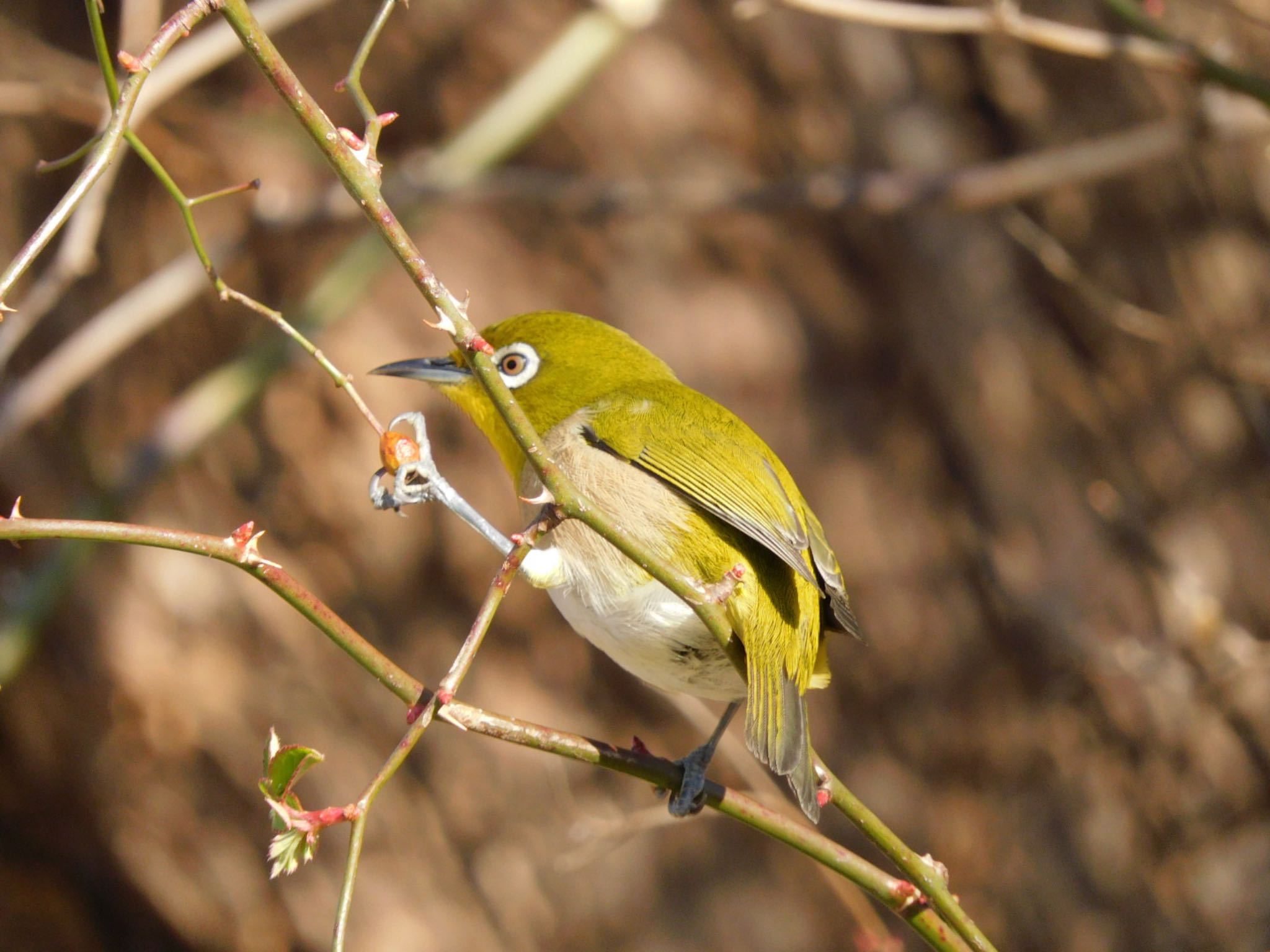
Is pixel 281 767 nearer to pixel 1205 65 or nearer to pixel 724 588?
pixel 724 588

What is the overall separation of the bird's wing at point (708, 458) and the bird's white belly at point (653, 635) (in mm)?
208

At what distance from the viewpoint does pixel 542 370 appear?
302cm

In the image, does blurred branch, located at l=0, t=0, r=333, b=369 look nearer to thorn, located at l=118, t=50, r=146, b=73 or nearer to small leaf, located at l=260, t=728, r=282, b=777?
thorn, located at l=118, t=50, r=146, b=73

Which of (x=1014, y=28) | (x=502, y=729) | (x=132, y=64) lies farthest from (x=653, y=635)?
(x=1014, y=28)

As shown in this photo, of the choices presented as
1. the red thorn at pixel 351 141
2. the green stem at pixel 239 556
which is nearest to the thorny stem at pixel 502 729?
the green stem at pixel 239 556

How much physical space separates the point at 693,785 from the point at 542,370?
3.98 ft

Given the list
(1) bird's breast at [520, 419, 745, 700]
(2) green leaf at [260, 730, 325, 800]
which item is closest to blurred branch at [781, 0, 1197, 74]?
(1) bird's breast at [520, 419, 745, 700]

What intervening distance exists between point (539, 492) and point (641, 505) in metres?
0.21

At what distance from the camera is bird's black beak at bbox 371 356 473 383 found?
2.86 m

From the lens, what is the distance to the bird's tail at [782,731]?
2.01 meters

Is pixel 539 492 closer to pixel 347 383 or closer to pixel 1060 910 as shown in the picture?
pixel 347 383

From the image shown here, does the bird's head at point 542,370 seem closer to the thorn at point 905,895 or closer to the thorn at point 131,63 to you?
the thorn at point 905,895

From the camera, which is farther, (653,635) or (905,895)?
(653,635)

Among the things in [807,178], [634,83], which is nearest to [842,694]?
[807,178]
